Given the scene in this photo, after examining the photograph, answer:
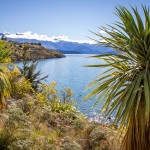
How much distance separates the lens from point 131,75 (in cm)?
520

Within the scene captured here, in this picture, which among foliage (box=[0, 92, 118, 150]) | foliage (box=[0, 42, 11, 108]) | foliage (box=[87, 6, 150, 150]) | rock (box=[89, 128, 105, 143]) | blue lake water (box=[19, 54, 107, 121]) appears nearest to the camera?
foliage (box=[87, 6, 150, 150])

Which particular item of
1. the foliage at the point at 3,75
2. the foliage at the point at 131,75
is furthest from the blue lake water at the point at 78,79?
the foliage at the point at 3,75

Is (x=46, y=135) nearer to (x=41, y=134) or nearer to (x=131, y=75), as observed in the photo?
(x=41, y=134)

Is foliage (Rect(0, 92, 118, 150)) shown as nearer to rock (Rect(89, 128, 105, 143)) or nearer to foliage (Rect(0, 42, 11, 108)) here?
rock (Rect(89, 128, 105, 143))

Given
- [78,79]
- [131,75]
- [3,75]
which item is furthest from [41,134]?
[78,79]

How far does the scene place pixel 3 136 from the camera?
671 cm

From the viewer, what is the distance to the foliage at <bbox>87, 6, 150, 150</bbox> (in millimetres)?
4824

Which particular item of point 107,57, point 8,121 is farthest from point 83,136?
point 107,57

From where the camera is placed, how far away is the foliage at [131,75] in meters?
4.82

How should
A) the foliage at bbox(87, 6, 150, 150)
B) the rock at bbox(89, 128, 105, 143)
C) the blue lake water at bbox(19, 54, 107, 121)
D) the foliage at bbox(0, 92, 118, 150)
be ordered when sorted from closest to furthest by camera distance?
the foliage at bbox(87, 6, 150, 150) → the foliage at bbox(0, 92, 118, 150) → the rock at bbox(89, 128, 105, 143) → the blue lake water at bbox(19, 54, 107, 121)

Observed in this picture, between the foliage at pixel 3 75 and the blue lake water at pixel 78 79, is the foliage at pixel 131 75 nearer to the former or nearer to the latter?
the blue lake water at pixel 78 79

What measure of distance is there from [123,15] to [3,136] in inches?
150

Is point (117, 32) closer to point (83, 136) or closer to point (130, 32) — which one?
point (130, 32)

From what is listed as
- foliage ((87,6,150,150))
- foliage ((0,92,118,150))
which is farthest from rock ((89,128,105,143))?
foliage ((87,6,150,150))
